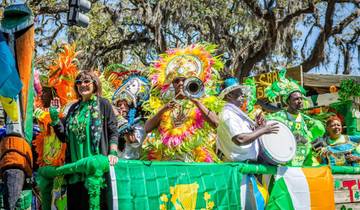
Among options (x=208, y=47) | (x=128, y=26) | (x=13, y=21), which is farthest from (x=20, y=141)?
(x=128, y=26)

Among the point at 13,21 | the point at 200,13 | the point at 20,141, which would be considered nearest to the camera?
the point at 20,141

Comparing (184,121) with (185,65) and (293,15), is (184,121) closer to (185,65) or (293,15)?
(185,65)

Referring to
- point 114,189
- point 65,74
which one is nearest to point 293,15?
point 65,74

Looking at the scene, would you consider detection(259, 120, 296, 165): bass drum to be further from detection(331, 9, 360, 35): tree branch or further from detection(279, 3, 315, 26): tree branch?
detection(331, 9, 360, 35): tree branch

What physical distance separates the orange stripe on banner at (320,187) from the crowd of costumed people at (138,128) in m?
0.27

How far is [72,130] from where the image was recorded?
15.3 feet

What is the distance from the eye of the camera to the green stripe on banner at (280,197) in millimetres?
5373

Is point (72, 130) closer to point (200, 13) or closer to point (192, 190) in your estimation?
point (192, 190)

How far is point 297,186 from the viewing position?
5578 millimetres

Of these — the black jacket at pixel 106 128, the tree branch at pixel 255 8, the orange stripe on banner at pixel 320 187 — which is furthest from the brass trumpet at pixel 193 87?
the tree branch at pixel 255 8

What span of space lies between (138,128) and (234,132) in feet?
4.06

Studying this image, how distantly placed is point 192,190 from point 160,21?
13.8 metres

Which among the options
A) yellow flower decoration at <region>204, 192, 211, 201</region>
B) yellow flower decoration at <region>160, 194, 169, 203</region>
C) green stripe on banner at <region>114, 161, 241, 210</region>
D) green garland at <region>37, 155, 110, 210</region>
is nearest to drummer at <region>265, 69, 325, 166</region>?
green stripe on banner at <region>114, 161, 241, 210</region>

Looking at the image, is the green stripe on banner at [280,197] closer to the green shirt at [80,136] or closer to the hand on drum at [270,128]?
the hand on drum at [270,128]
